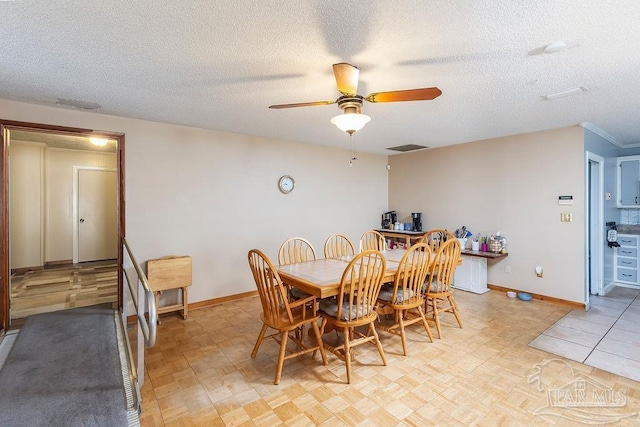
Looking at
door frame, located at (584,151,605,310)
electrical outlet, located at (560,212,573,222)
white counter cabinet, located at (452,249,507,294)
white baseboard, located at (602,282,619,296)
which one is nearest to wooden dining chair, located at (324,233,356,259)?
white counter cabinet, located at (452,249,507,294)

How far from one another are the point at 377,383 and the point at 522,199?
3574mm

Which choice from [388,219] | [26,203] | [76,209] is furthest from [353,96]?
[76,209]

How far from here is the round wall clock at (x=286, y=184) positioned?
4672mm

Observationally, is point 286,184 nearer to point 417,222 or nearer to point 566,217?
point 417,222

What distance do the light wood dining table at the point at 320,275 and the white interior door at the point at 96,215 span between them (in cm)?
504

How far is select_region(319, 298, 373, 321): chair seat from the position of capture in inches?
92.9

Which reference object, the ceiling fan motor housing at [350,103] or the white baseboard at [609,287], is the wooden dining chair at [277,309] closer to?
the ceiling fan motor housing at [350,103]

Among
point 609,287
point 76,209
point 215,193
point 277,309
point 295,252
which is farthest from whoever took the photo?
point 76,209

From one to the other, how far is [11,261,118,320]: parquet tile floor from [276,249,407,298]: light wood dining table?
2777 mm

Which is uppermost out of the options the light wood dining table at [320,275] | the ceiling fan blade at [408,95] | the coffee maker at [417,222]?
the ceiling fan blade at [408,95]

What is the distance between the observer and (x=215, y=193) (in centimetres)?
408

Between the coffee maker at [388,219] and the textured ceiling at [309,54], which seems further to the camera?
the coffee maker at [388,219]

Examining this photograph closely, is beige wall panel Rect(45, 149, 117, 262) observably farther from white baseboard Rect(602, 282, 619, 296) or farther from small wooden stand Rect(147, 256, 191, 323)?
white baseboard Rect(602, 282, 619, 296)

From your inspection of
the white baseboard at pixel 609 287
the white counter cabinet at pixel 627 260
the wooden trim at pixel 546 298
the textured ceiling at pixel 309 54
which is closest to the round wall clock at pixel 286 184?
the textured ceiling at pixel 309 54
